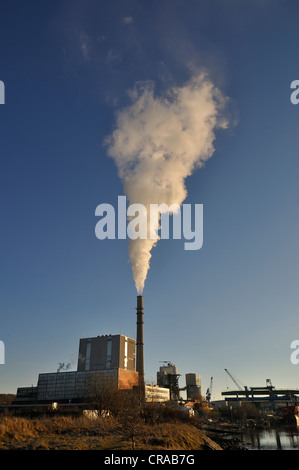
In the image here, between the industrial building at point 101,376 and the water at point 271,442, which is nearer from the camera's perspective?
the water at point 271,442

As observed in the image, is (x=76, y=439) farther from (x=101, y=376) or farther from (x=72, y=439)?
(x=101, y=376)

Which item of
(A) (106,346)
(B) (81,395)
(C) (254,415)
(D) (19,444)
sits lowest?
(C) (254,415)

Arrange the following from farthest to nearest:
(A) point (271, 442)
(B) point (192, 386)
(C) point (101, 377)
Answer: (B) point (192, 386), (C) point (101, 377), (A) point (271, 442)

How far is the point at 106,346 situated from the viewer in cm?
A: 9681

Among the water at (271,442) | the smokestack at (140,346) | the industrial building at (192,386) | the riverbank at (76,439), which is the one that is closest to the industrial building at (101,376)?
the smokestack at (140,346)

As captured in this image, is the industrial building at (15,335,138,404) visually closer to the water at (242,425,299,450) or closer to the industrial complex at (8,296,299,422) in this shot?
the industrial complex at (8,296,299,422)

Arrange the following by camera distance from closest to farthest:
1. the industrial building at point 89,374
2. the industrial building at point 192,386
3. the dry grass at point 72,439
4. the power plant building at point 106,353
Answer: the dry grass at point 72,439 → the industrial building at point 89,374 → the power plant building at point 106,353 → the industrial building at point 192,386

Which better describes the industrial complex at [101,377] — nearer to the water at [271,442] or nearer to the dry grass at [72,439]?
the water at [271,442]

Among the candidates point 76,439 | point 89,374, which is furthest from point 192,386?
point 76,439
